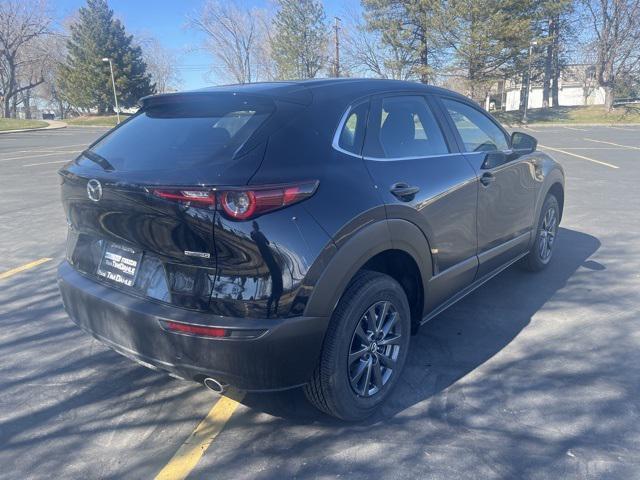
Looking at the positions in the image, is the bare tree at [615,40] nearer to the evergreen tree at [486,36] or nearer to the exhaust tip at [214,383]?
the evergreen tree at [486,36]

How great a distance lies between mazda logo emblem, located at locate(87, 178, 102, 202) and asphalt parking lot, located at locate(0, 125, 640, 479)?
1208mm

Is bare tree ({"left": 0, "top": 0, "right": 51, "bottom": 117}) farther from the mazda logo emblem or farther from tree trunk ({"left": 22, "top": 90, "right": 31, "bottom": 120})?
the mazda logo emblem

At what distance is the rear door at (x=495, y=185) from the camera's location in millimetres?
3590

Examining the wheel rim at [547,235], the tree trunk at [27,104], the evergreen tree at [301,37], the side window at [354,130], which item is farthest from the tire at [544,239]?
the tree trunk at [27,104]

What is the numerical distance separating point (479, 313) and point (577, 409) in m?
1.31

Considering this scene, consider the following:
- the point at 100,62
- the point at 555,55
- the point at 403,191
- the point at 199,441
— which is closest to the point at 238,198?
the point at 403,191

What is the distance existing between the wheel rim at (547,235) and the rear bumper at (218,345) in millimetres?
3223

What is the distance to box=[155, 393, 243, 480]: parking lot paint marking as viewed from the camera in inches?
93.4

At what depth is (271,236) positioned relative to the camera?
2168 mm

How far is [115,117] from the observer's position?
4672 cm

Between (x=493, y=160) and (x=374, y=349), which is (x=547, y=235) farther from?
(x=374, y=349)

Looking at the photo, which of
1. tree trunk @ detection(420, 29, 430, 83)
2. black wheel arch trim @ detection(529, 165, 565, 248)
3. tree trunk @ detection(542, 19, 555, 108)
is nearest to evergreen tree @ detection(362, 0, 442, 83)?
tree trunk @ detection(420, 29, 430, 83)

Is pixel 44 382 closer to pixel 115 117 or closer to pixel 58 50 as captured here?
pixel 115 117

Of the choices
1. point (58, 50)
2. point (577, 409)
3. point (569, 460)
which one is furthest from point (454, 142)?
point (58, 50)
